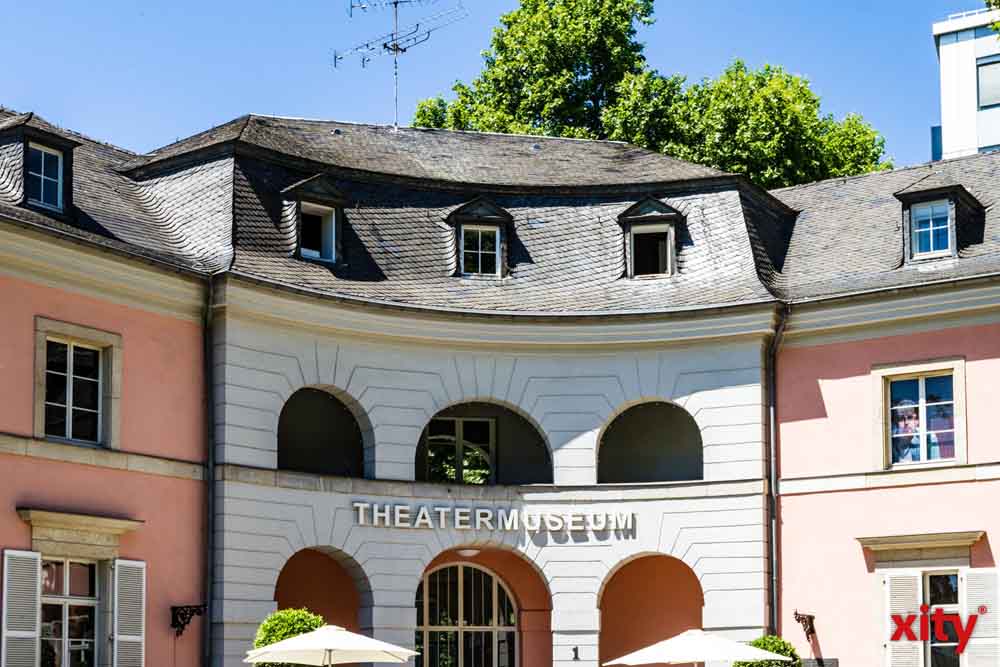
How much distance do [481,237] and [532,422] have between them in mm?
3349

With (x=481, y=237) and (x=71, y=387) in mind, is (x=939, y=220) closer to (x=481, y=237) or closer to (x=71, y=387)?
(x=481, y=237)


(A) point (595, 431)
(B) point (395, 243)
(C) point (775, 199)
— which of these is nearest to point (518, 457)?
(A) point (595, 431)

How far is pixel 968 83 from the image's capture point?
6109 centimetres

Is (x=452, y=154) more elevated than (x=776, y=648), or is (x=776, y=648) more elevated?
(x=452, y=154)

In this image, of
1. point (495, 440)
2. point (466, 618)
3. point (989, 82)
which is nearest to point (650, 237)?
point (495, 440)

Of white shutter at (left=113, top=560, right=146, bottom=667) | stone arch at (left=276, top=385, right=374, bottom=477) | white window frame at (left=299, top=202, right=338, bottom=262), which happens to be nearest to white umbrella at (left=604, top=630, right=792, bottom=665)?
stone arch at (left=276, top=385, right=374, bottom=477)

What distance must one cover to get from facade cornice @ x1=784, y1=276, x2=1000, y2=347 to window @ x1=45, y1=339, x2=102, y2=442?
34.9ft

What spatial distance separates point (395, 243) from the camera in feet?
98.8

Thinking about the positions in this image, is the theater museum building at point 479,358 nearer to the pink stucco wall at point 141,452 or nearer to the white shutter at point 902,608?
the pink stucco wall at point 141,452

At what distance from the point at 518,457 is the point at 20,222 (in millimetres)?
10442

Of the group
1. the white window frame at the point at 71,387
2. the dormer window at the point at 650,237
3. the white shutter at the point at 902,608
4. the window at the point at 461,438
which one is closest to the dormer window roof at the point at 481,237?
the dormer window at the point at 650,237

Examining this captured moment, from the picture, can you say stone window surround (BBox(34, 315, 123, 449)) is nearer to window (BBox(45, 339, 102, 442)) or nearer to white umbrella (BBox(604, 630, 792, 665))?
window (BBox(45, 339, 102, 442))

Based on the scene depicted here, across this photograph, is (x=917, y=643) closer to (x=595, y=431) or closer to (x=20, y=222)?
(x=595, y=431)

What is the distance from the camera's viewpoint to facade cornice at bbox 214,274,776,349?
1096 inches
